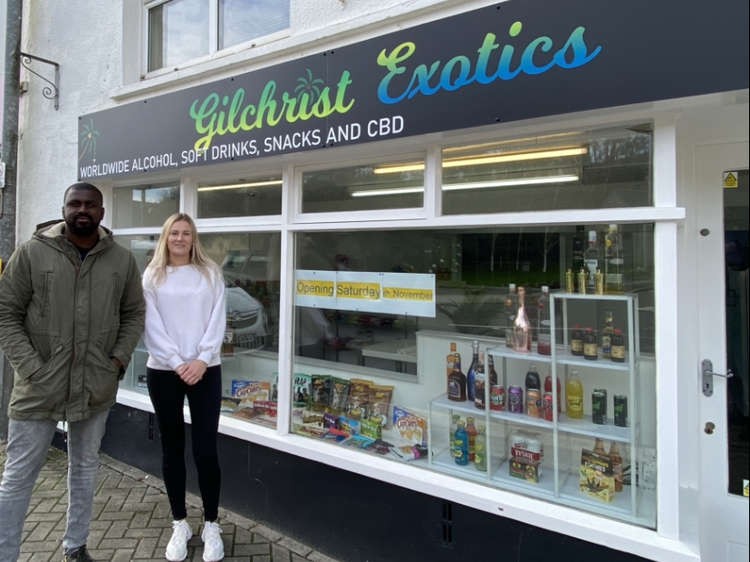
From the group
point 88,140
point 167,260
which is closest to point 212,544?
point 167,260

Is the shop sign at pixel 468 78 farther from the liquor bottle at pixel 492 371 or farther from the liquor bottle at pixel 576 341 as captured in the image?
the liquor bottle at pixel 492 371

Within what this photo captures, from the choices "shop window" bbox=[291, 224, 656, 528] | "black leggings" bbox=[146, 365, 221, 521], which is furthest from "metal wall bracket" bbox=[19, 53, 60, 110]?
"black leggings" bbox=[146, 365, 221, 521]

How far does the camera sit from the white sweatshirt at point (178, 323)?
8.79 ft

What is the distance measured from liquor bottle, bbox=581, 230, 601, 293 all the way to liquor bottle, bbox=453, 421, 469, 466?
3.61 ft

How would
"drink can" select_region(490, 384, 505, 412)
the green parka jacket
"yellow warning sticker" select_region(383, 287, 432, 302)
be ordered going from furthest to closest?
"yellow warning sticker" select_region(383, 287, 432, 302), "drink can" select_region(490, 384, 505, 412), the green parka jacket

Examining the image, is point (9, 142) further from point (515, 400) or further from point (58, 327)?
point (515, 400)

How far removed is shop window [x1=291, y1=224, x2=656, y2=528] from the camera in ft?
7.79

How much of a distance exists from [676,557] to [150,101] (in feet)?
14.1

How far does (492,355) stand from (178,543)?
2.13 meters

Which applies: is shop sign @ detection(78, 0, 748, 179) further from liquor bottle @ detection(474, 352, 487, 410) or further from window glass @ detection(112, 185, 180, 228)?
liquor bottle @ detection(474, 352, 487, 410)

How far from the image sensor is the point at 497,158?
2637mm

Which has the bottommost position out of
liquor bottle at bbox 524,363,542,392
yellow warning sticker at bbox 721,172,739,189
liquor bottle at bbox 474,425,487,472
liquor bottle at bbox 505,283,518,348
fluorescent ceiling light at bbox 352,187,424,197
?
liquor bottle at bbox 474,425,487,472

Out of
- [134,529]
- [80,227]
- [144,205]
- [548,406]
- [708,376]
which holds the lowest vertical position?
[134,529]

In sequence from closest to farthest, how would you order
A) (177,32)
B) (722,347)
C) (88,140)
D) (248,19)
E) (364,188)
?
1. (722,347)
2. (364,188)
3. (248,19)
4. (88,140)
5. (177,32)
